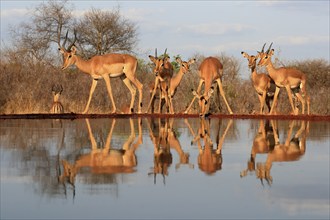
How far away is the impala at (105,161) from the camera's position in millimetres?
12367

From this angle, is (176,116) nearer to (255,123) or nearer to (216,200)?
(255,123)

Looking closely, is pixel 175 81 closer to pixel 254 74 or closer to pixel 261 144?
pixel 254 74

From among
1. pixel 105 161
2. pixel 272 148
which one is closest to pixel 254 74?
pixel 272 148

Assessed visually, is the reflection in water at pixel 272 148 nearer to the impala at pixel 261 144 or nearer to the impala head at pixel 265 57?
the impala at pixel 261 144

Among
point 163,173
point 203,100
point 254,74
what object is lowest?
point 163,173

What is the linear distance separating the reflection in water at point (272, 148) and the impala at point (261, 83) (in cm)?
478

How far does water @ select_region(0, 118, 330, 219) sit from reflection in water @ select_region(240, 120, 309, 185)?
2 centimetres

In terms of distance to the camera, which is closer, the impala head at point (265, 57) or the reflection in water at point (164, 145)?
the reflection in water at point (164, 145)

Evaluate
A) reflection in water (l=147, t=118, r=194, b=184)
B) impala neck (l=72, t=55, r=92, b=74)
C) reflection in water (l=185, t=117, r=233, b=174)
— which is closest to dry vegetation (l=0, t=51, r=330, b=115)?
impala neck (l=72, t=55, r=92, b=74)

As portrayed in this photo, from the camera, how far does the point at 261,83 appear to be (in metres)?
27.2

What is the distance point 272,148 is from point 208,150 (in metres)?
1.32

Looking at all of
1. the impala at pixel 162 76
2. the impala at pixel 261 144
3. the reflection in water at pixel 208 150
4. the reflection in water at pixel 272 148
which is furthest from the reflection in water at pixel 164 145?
the impala at pixel 162 76

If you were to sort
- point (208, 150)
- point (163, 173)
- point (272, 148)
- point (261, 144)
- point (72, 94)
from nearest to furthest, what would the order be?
point (163, 173) → point (208, 150) → point (272, 148) → point (261, 144) → point (72, 94)

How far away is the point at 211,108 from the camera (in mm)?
31359
